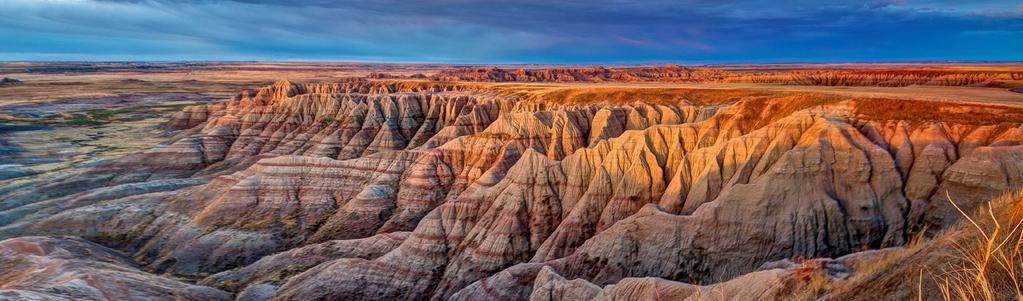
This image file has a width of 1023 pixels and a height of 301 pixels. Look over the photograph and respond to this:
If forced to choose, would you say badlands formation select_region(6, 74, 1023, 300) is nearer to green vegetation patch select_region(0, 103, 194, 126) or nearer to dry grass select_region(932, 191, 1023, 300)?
dry grass select_region(932, 191, 1023, 300)

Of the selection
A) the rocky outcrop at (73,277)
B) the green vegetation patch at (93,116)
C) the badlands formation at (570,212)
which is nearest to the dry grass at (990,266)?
the badlands formation at (570,212)

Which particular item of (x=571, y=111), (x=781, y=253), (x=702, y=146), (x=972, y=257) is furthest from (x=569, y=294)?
(x=571, y=111)

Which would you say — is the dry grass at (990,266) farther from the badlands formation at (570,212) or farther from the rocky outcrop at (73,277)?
the rocky outcrop at (73,277)

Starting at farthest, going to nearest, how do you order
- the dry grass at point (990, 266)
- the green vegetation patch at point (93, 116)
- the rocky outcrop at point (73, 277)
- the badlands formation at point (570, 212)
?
the green vegetation patch at point (93, 116), the rocky outcrop at point (73, 277), the badlands formation at point (570, 212), the dry grass at point (990, 266)

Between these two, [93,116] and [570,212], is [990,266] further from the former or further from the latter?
[93,116]

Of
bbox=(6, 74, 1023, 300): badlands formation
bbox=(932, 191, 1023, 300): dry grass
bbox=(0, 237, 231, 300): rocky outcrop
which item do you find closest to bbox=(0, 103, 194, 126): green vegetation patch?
bbox=(6, 74, 1023, 300): badlands formation

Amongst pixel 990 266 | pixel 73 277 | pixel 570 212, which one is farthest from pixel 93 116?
pixel 990 266
